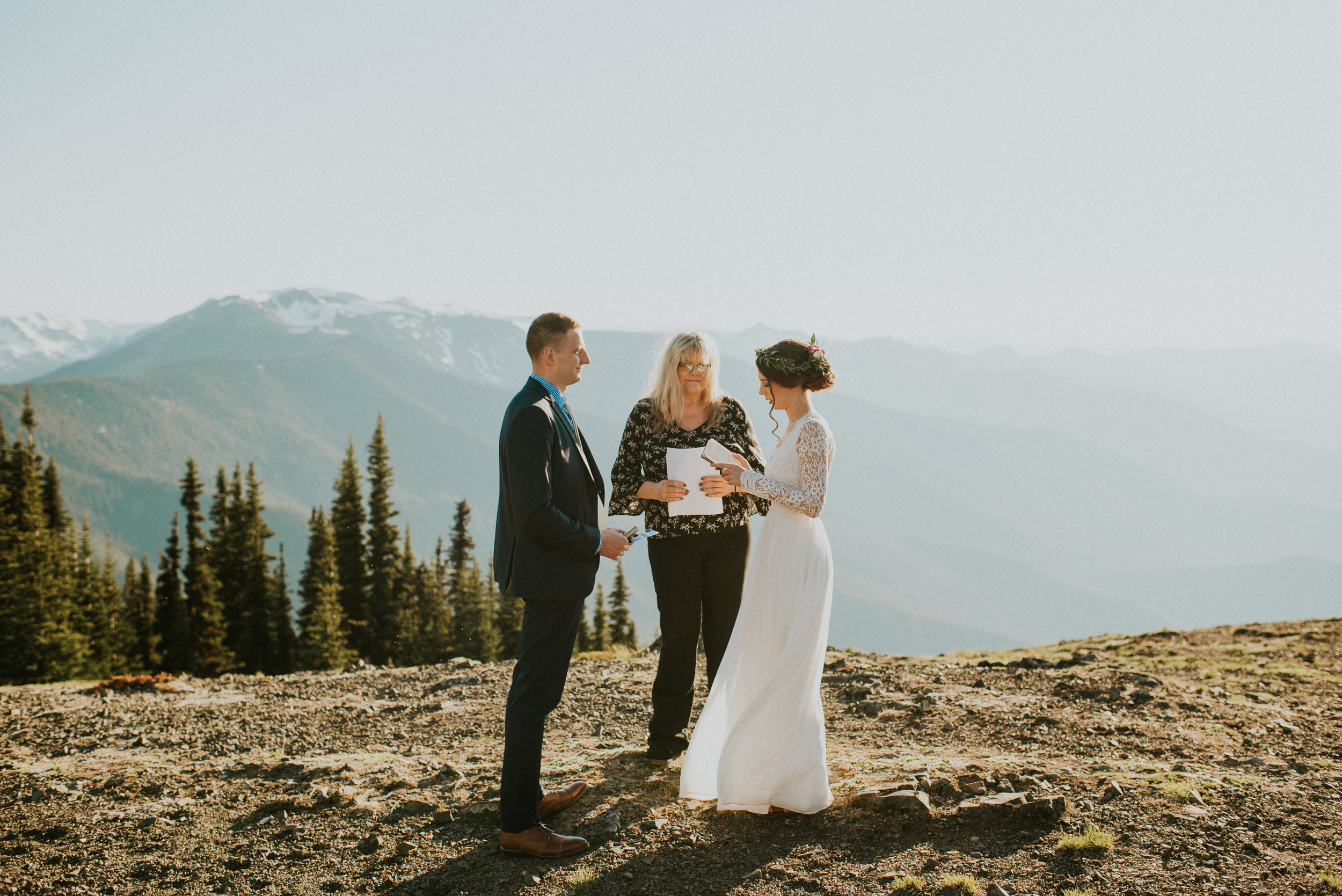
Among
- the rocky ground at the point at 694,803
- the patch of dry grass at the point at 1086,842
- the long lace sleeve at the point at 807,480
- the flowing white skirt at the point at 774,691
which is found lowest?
the rocky ground at the point at 694,803

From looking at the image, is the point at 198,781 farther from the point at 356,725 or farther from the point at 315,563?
the point at 315,563

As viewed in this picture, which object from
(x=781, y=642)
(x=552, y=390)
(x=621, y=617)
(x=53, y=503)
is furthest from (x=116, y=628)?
(x=781, y=642)

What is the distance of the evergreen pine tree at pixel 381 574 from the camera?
44938mm

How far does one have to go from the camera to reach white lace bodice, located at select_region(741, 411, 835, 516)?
5766 mm

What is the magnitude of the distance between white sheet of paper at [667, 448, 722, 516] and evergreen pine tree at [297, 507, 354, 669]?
33.7 metres

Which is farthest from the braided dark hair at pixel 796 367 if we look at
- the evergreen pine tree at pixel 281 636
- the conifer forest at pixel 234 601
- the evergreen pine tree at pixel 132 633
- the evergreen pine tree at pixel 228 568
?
the evergreen pine tree at pixel 228 568

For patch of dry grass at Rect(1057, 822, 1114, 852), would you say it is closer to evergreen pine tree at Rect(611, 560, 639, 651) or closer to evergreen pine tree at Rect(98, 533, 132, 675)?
evergreen pine tree at Rect(98, 533, 132, 675)

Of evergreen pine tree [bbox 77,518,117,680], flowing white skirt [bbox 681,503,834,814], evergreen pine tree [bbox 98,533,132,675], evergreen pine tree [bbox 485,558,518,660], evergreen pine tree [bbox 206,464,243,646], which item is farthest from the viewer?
evergreen pine tree [bbox 485,558,518,660]

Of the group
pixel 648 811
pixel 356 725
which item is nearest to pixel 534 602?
pixel 648 811

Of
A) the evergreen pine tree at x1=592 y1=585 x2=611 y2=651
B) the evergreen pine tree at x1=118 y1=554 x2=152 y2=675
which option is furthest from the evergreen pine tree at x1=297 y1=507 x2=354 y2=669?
the evergreen pine tree at x1=592 y1=585 x2=611 y2=651

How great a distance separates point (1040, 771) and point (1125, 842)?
4.00 ft

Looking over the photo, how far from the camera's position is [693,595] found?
677 cm

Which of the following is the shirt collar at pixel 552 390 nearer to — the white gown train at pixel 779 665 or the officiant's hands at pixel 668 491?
the officiant's hands at pixel 668 491

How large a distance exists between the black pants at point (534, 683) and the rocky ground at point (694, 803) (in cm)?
65
